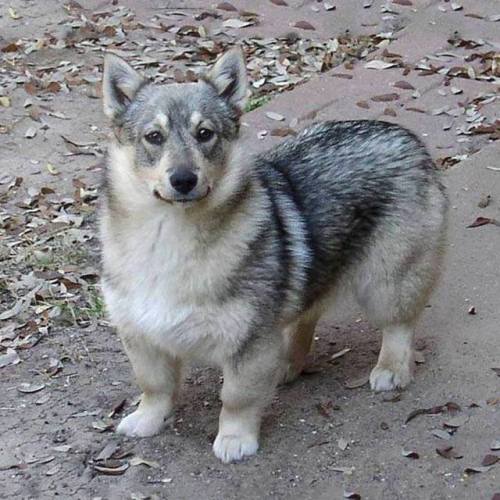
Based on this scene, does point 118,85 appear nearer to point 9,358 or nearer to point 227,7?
point 9,358

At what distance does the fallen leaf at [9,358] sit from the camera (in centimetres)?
604

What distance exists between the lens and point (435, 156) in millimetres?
8023

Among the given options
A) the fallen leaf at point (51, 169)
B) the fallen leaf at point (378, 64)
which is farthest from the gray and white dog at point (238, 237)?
the fallen leaf at point (378, 64)

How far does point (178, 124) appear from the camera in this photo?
4734 millimetres

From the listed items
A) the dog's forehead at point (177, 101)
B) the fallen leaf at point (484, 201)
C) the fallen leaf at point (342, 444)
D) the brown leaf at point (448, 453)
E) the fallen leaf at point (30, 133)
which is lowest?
the fallen leaf at point (30, 133)

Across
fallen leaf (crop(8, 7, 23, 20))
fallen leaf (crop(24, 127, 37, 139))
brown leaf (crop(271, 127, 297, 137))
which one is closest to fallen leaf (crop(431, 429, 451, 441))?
brown leaf (crop(271, 127, 297, 137))

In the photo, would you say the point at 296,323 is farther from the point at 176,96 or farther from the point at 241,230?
the point at 176,96

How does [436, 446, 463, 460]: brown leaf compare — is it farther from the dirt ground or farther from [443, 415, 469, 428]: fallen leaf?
[443, 415, 469, 428]: fallen leaf

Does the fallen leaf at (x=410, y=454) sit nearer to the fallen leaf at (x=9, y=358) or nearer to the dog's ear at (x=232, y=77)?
the dog's ear at (x=232, y=77)

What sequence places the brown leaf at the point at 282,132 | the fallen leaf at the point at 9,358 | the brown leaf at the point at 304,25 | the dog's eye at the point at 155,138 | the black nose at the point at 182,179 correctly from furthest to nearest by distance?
the brown leaf at the point at 304,25
the brown leaf at the point at 282,132
the fallen leaf at the point at 9,358
the dog's eye at the point at 155,138
the black nose at the point at 182,179

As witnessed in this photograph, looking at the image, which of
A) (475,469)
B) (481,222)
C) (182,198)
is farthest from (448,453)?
(481,222)

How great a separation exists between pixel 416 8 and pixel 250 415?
255 inches

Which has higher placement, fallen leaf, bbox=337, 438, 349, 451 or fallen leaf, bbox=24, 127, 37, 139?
fallen leaf, bbox=337, 438, 349, 451

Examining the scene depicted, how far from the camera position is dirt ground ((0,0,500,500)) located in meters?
5.04
